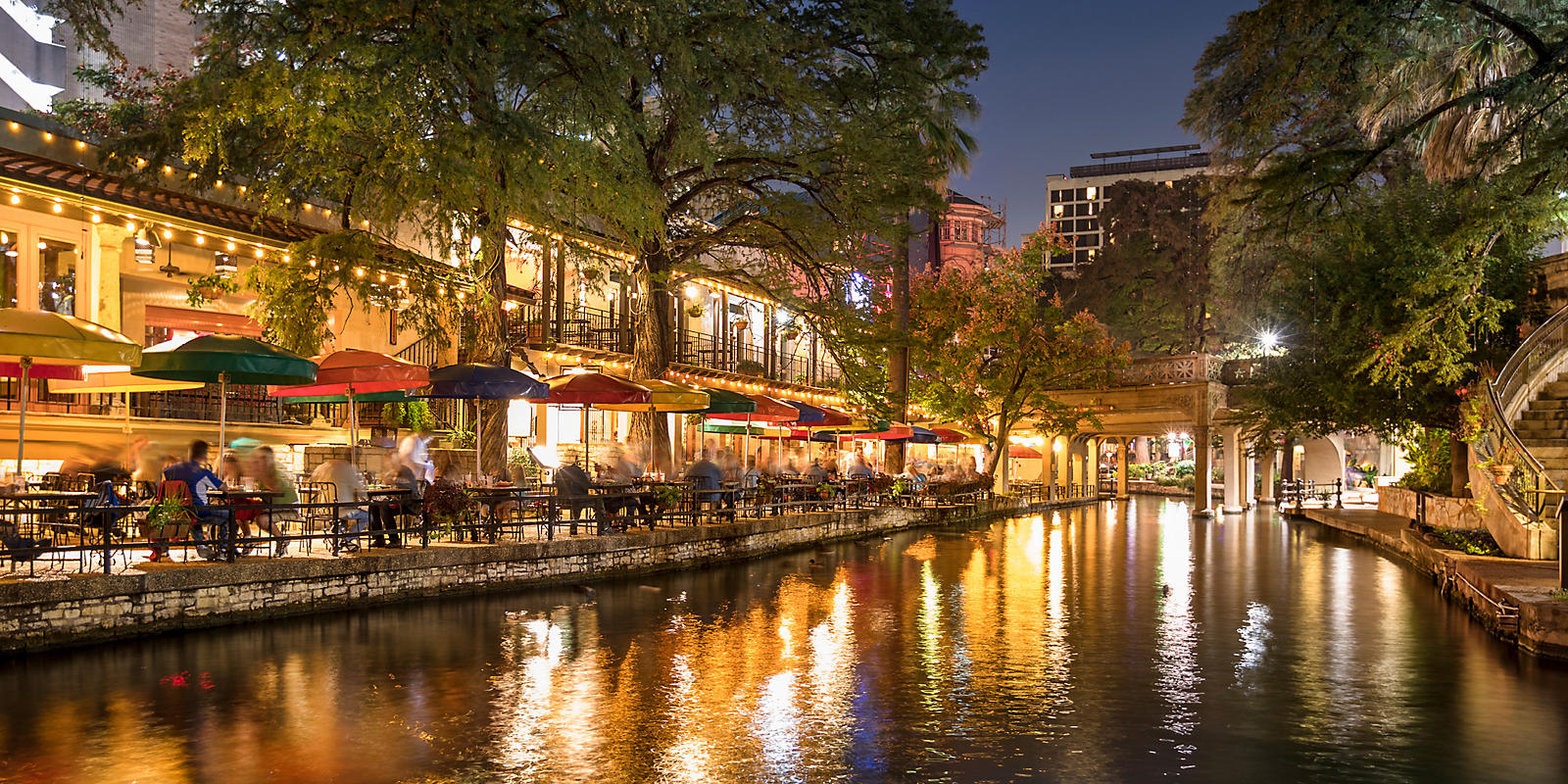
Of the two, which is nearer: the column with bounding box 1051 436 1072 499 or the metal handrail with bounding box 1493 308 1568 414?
the metal handrail with bounding box 1493 308 1568 414

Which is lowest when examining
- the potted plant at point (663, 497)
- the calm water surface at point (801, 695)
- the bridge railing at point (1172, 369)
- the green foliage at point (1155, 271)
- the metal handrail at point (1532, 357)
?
the calm water surface at point (801, 695)

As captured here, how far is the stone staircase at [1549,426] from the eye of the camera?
20.3m

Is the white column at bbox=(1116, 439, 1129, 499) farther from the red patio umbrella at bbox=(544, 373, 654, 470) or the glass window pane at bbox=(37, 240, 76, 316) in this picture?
the glass window pane at bbox=(37, 240, 76, 316)

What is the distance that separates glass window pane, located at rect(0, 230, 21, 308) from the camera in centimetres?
1797

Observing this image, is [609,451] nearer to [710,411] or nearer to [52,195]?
[710,411]

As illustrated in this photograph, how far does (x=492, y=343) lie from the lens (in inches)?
787

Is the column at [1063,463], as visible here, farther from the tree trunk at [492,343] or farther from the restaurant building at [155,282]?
the tree trunk at [492,343]

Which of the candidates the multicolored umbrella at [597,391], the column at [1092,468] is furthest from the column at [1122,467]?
the multicolored umbrella at [597,391]

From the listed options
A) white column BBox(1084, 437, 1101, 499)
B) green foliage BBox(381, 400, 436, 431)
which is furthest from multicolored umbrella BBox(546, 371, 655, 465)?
white column BBox(1084, 437, 1101, 499)

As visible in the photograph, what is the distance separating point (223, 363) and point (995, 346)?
3247 centimetres

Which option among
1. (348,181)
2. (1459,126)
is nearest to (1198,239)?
(1459,126)

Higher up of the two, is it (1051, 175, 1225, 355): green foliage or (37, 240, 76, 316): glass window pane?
(1051, 175, 1225, 355): green foliage

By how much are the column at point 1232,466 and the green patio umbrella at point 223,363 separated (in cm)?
3846

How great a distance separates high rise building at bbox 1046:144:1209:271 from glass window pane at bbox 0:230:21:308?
120 meters
